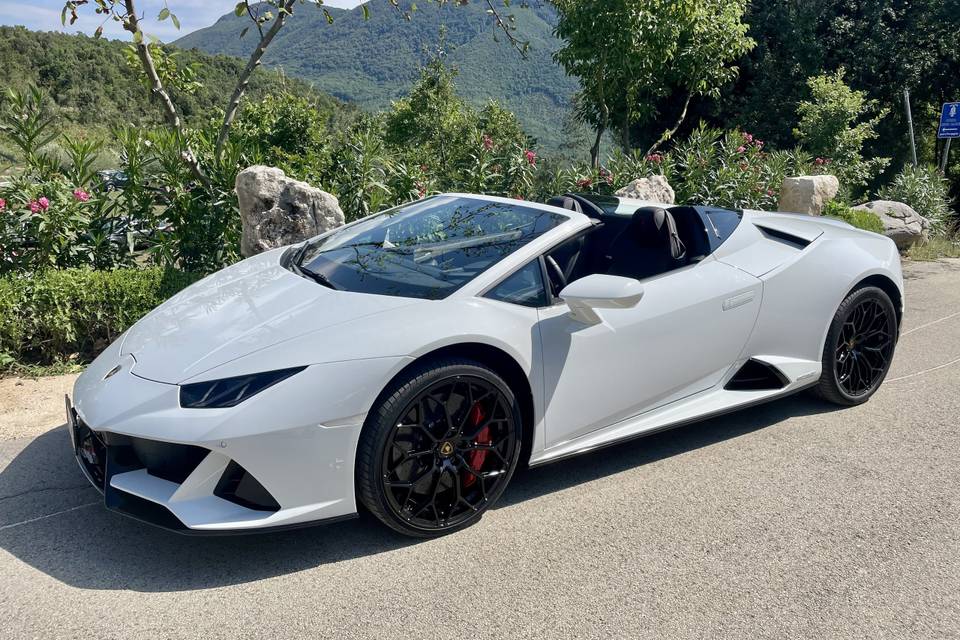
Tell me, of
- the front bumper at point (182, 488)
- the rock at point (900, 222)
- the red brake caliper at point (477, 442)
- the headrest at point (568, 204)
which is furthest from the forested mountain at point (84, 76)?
the red brake caliper at point (477, 442)

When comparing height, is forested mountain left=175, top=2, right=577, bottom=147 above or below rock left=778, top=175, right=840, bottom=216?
above

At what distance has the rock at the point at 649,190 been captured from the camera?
848cm

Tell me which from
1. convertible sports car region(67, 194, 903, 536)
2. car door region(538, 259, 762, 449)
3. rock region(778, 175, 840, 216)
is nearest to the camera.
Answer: convertible sports car region(67, 194, 903, 536)

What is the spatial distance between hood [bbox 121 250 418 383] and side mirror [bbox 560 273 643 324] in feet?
2.13

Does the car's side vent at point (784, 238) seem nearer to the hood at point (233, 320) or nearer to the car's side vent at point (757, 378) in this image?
the car's side vent at point (757, 378)

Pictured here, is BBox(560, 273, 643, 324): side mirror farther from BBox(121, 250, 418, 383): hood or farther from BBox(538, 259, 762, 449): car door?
BBox(121, 250, 418, 383): hood

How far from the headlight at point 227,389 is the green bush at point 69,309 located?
2834 millimetres

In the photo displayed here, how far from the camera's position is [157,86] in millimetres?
6770

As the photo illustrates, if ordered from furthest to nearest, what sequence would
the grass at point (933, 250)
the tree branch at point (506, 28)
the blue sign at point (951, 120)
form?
the blue sign at point (951, 120) → the grass at point (933, 250) → the tree branch at point (506, 28)

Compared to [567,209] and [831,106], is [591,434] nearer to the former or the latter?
[567,209]

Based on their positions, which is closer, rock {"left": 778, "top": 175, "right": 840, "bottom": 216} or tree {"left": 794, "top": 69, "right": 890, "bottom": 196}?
rock {"left": 778, "top": 175, "right": 840, "bottom": 216}

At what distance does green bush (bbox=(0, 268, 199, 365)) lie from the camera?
493 centimetres

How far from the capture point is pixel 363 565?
2.86m

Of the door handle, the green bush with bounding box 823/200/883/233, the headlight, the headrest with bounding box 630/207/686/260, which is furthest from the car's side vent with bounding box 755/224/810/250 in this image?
the green bush with bounding box 823/200/883/233
